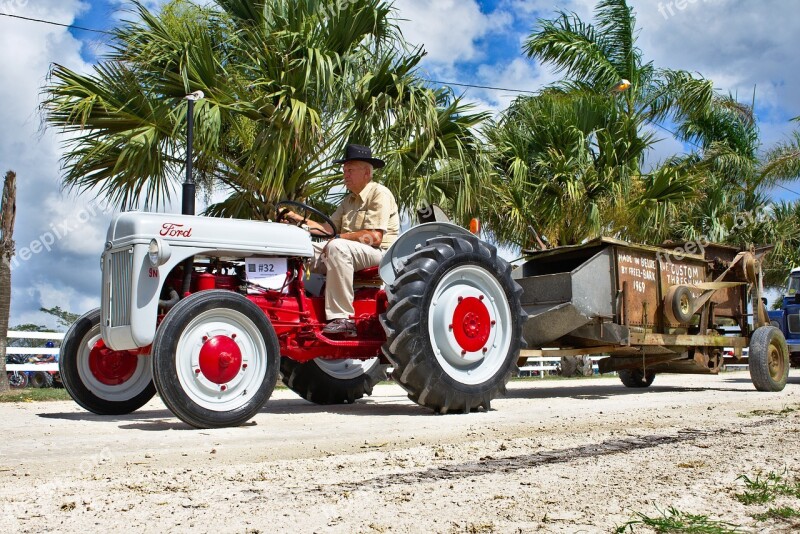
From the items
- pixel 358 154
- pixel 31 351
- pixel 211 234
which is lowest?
pixel 31 351

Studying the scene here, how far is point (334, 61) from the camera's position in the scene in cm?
1074

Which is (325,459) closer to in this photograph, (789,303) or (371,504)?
(371,504)

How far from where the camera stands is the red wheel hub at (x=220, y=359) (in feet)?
17.1

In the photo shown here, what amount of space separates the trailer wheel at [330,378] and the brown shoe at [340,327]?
51.6 inches

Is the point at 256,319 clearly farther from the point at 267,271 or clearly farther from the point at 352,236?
the point at 352,236

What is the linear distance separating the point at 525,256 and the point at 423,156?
2403 millimetres

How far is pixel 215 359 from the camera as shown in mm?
5219

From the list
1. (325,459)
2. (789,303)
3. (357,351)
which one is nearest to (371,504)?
(325,459)

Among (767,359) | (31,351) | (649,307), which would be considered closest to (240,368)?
(649,307)

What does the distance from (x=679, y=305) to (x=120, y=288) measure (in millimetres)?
5967

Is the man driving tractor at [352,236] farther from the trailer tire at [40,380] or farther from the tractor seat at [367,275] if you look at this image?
the trailer tire at [40,380]

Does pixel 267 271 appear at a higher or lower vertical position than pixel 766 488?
higher

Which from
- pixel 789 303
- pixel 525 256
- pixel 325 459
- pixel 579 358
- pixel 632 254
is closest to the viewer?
pixel 325 459

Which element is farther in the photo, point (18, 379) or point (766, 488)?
point (18, 379)
